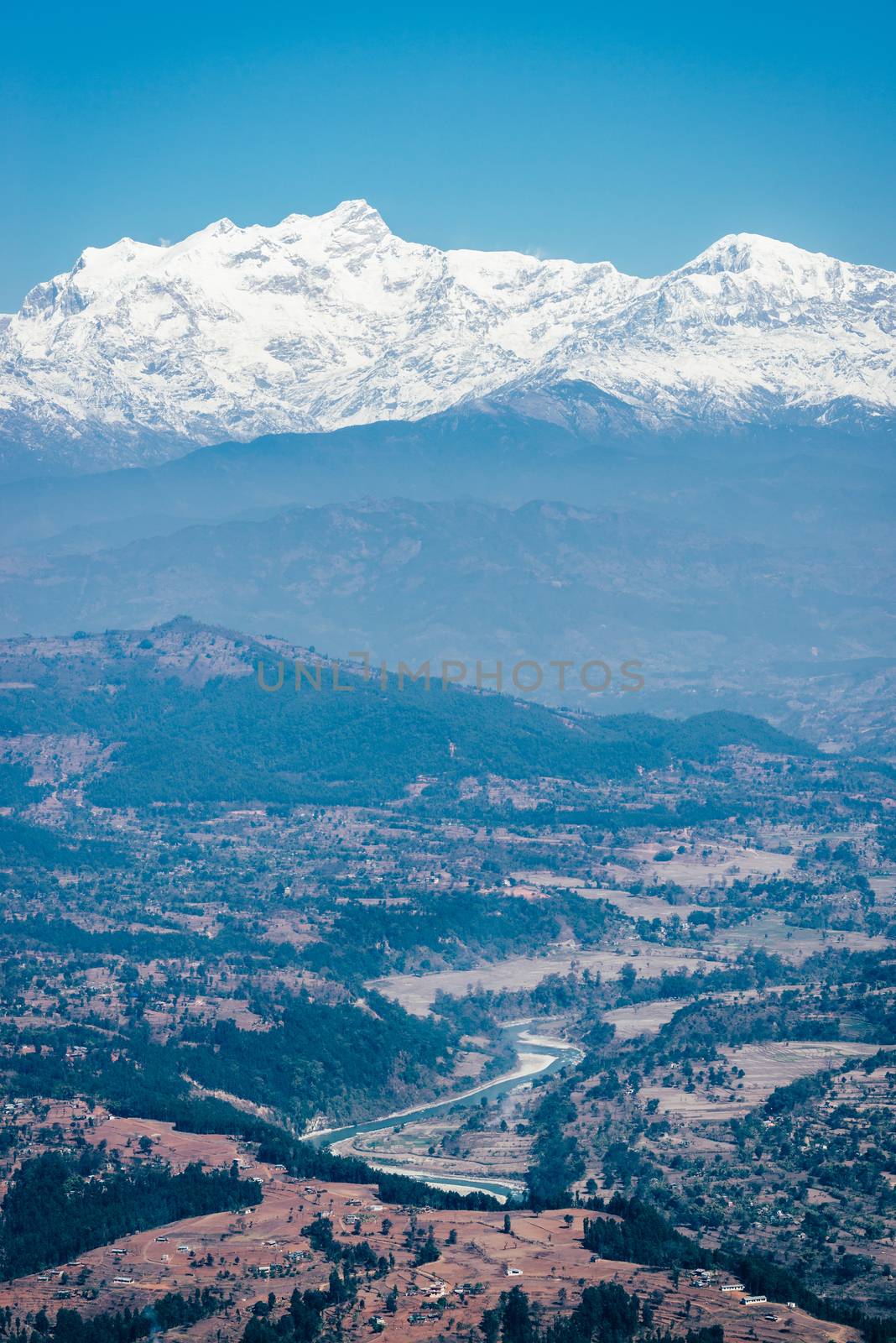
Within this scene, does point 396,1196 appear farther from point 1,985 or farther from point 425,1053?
point 1,985

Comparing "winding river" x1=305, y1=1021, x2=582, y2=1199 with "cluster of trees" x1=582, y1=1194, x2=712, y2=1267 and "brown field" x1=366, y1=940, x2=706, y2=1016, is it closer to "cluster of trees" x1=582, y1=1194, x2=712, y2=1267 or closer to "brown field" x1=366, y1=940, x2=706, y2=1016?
"brown field" x1=366, y1=940, x2=706, y2=1016

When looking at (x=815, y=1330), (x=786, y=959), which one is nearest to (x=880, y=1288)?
(x=815, y=1330)

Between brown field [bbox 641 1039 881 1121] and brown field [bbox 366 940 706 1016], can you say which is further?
brown field [bbox 366 940 706 1016]

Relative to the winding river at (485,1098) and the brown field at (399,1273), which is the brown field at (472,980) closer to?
the winding river at (485,1098)

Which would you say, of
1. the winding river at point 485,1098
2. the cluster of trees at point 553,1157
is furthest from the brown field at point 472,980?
the cluster of trees at point 553,1157

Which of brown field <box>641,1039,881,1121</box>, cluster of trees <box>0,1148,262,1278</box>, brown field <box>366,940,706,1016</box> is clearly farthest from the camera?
brown field <box>366,940,706,1016</box>

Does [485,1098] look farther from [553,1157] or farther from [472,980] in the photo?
[472,980]

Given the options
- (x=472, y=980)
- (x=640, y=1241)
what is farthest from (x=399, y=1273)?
(x=472, y=980)

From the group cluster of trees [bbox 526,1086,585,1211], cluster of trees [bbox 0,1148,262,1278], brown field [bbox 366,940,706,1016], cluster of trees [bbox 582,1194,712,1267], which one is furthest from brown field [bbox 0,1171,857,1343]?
brown field [bbox 366,940,706,1016]

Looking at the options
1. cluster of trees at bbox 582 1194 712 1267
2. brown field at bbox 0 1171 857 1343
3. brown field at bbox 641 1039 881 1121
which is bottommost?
brown field at bbox 0 1171 857 1343
